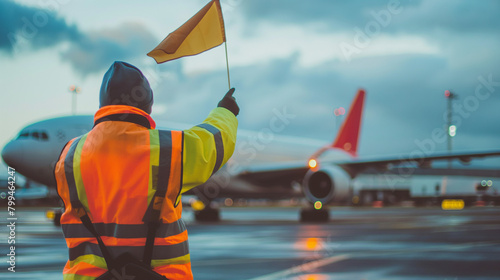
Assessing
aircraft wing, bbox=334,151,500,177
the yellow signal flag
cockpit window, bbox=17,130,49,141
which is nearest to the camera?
the yellow signal flag

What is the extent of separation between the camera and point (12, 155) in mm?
12898

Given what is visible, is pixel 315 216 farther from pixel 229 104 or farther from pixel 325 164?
pixel 229 104

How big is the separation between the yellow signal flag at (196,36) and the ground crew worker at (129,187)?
41 cm

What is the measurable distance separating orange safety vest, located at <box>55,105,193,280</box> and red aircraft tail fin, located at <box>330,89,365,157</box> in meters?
23.1

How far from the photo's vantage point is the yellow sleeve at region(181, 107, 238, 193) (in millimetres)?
1938

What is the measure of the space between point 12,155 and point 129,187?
12207 mm

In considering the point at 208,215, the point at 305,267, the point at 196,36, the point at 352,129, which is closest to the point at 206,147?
the point at 196,36

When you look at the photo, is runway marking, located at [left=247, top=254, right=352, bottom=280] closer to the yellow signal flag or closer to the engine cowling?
the yellow signal flag

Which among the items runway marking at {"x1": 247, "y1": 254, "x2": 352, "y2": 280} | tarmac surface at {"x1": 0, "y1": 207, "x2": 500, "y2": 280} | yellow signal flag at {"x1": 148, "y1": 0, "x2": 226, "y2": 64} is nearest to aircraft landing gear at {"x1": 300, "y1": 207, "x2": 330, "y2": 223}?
tarmac surface at {"x1": 0, "y1": 207, "x2": 500, "y2": 280}

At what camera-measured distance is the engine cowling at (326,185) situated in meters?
15.9

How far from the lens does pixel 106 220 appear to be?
191 centimetres

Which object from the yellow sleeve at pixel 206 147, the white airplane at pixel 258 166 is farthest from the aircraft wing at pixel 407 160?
the yellow sleeve at pixel 206 147

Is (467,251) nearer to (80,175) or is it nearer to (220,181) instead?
(80,175)

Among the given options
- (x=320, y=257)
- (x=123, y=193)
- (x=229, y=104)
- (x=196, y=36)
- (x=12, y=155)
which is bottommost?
(x=320, y=257)
